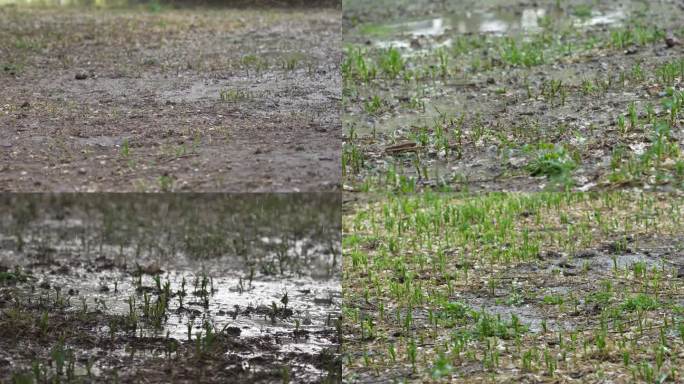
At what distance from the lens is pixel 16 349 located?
5.59 meters

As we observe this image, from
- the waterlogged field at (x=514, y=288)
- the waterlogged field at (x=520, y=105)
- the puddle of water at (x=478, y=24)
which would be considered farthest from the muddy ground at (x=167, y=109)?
the waterlogged field at (x=514, y=288)

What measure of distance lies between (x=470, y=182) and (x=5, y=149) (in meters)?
3.02

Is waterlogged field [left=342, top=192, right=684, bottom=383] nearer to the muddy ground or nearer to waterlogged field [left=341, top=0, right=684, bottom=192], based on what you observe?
waterlogged field [left=341, top=0, right=684, bottom=192]

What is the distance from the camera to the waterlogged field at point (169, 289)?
544 cm

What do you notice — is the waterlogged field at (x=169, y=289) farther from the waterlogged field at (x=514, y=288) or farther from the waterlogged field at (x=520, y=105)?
the waterlogged field at (x=520, y=105)

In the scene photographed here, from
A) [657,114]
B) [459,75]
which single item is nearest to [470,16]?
[459,75]

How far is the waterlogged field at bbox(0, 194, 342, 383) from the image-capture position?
544 centimetres

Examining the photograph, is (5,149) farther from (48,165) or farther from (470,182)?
(470,182)

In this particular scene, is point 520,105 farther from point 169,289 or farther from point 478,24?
point 478,24

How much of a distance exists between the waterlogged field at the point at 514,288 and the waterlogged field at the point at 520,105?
2.25 feet

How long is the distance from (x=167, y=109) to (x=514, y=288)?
2795 mm

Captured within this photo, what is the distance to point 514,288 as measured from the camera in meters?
6.70

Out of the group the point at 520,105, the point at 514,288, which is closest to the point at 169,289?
the point at 514,288

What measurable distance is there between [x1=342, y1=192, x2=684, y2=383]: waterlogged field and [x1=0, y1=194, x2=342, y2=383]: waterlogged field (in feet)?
1.21
